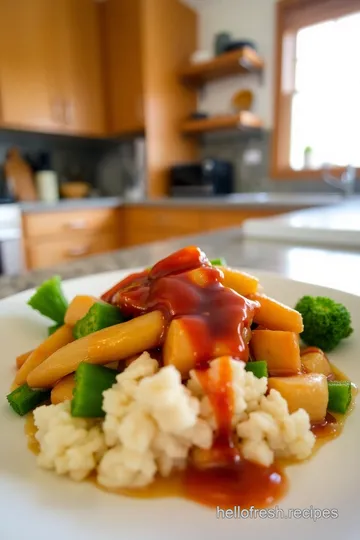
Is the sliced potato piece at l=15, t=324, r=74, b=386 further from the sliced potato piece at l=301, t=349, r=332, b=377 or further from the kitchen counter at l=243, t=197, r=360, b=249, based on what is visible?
the kitchen counter at l=243, t=197, r=360, b=249

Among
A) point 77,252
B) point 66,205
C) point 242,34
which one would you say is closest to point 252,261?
point 66,205

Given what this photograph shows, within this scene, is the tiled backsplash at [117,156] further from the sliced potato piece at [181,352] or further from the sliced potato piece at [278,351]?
the sliced potato piece at [181,352]

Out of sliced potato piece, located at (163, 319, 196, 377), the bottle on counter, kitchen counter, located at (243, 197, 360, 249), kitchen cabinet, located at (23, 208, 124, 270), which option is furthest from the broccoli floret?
the bottle on counter

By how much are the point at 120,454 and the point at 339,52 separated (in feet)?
13.2

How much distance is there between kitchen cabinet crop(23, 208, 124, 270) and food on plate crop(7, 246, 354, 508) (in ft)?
8.59

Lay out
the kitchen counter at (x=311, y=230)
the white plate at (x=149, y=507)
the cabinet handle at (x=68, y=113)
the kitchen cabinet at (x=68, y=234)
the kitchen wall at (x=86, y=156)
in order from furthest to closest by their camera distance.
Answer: the kitchen wall at (x=86, y=156) → the cabinet handle at (x=68, y=113) → the kitchen cabinet at (x=68, y=234) → the kitchen counter at (x=311, y=230) → the white plate at (x=149, y=507)

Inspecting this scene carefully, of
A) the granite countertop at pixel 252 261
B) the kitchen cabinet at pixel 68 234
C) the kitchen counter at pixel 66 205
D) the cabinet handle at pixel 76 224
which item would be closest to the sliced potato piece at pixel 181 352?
the granite countertop at pixel 252 261

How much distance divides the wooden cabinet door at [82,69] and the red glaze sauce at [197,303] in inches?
142

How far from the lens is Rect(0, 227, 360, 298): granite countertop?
3.50 feet

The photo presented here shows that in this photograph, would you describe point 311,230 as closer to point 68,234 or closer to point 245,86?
point 68,234

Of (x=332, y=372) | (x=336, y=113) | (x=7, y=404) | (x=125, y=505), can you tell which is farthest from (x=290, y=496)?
(x=336, y=113)

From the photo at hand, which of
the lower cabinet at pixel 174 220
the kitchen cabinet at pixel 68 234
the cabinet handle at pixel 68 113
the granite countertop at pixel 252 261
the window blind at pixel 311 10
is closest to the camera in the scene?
the granite countertop at pixel 252 261

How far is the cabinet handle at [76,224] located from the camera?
338 cm

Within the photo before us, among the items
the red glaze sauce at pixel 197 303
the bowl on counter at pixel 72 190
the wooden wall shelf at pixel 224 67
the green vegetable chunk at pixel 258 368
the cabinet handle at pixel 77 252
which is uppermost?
the wooden wall shelf at pixel 224 67
